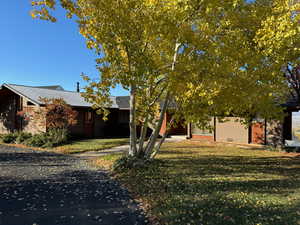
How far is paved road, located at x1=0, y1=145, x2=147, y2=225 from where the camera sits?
14.4 feet

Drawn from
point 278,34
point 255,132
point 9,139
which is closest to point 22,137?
point 9,139

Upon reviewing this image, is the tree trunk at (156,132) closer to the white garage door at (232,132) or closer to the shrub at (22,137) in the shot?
the white garage door at (232,132)

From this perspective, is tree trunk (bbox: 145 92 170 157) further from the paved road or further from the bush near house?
the bush near house

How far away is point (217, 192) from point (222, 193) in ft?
0.44

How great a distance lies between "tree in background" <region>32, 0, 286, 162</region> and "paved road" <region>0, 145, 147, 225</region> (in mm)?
3247

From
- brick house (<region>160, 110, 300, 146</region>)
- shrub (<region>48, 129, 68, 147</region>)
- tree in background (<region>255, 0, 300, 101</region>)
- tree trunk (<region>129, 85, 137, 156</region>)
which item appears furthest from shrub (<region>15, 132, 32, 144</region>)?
tree in background (<region>255, 0, 300, 101</region>)

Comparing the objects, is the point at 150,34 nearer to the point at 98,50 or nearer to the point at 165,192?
the point at 98,50

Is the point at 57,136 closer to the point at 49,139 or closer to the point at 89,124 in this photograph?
the point at 49,139

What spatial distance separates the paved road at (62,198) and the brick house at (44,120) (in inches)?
378

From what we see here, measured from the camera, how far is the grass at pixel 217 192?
14.3ft

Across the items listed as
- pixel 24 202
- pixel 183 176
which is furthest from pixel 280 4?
pixel 24 202

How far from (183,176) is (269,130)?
11.8 m

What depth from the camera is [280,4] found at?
294 inches

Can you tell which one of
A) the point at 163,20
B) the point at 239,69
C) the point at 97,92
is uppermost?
the point at 163,20
